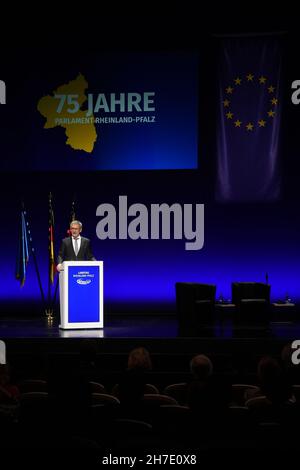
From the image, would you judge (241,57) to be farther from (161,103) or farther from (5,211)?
(5,211)

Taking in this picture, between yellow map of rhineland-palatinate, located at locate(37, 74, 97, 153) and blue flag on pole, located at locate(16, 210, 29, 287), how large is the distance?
129 cm

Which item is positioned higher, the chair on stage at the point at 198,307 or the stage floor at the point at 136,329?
the chair on stage at the point at 198,307

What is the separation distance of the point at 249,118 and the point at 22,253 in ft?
11.7

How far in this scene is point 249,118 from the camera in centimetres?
931

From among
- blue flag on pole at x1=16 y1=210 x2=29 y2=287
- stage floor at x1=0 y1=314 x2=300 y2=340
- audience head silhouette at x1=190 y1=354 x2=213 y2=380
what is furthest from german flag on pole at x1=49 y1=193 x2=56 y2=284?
audience head silhouette at x1=190 y1=354 x2=213 y2=380

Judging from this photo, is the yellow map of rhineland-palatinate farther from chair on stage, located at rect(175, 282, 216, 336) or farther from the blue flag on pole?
chair on stage, located at rect(175, 282, 216, 336)

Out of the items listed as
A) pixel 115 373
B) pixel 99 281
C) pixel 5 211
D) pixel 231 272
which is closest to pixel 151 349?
pixel 99 281

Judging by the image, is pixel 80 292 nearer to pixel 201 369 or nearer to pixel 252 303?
pixel 252 303

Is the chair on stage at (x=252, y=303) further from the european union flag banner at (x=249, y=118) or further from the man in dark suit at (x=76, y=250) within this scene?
the man in dark suit at (x=76, y=250)

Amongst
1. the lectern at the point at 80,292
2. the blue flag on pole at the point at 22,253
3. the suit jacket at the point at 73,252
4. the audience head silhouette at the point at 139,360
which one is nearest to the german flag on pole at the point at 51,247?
the blue flag on pole at the point at 22,253

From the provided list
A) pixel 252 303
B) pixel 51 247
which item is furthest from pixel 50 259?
pixel 252 303

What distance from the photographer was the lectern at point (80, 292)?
7.40 m

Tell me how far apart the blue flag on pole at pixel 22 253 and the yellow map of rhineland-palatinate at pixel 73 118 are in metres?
1.29
